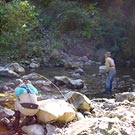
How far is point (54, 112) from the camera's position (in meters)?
7.16

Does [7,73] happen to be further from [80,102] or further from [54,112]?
[54,112]

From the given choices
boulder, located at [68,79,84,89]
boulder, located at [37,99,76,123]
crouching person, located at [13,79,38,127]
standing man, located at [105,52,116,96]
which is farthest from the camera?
boulder, located at [68,79,84,89]

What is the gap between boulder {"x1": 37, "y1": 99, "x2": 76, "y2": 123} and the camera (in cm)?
713

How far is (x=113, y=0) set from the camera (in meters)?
25.6

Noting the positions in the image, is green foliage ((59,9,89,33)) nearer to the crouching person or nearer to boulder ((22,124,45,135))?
the crouching person

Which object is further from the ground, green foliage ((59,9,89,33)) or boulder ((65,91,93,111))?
boulder ((65,91,93,111))

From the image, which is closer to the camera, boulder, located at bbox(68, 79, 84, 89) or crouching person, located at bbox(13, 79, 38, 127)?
crouching person, located at bbox(13, 79, 38, 127)

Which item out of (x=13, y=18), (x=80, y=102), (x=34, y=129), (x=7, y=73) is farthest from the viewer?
(x=7, y=73)

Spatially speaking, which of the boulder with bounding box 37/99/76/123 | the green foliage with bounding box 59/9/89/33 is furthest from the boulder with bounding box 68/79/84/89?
the green foliage with bounding box 59/9/89/33

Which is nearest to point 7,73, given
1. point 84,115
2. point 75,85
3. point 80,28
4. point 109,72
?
point 75,85

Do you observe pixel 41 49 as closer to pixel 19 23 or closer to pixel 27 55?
pixel 27 55

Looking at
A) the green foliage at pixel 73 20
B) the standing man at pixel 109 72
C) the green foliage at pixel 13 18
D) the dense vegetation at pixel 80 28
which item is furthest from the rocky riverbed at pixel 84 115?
the green foliage at pixel 73 20

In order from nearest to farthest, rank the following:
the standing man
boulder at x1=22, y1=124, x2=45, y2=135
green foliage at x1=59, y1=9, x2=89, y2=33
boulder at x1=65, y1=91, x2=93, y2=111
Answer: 1. boulder at x1=22, y1=124, x2=45, y2=135
2. boulder at x1=65, y1=91, x2=93, y2=111
3. the standing man
4. green foliage at x1=59, y1=9, x2=89, y2=33

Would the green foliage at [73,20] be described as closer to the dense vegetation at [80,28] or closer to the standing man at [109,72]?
the dense vegetation at [80,28]
